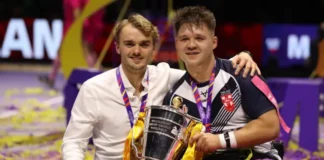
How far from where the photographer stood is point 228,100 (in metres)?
3.20

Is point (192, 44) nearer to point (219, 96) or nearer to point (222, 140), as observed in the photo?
point (219, 96)

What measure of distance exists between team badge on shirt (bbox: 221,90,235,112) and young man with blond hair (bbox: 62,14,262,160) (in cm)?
28

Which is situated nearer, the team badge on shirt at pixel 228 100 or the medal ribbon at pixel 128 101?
the team badge on shirt at pixel 228 100

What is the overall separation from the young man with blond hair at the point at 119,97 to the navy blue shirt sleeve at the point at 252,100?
255 mm

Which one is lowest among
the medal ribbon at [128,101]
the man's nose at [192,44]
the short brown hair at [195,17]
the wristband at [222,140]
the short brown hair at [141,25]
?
the wristband at [222,140]

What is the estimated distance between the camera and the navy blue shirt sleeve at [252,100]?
3098 millimetres

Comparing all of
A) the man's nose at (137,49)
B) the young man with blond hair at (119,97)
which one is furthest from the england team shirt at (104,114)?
the man's nose at (137,49)

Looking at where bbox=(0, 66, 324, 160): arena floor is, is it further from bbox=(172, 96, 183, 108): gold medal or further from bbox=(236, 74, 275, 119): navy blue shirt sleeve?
bbox=(236, 74, 275, 119): navy blue shirt sleeve

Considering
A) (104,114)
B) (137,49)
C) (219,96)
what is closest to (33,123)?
(104,114)

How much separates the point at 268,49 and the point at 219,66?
8799mm

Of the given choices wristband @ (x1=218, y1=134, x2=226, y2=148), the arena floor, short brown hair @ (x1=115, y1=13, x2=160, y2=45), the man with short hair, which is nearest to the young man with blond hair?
short brown hair @ (x1=115, y1=13, x2=160, y2=45)

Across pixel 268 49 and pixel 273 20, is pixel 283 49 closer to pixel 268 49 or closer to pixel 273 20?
pixel 268 49

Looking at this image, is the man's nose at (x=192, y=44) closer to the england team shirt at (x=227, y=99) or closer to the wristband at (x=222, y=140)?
the england team shirt at (x=227, y=99)

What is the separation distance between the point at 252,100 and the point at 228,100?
0.13 m
